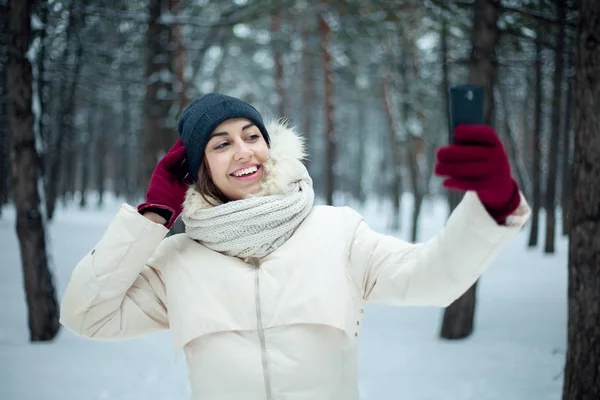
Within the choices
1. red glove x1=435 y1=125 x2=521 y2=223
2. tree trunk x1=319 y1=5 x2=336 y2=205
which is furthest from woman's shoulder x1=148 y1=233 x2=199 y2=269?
tree trunk x1=319 y1=5 x2=336 y2=205

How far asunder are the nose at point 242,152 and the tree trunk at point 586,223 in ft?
7.99

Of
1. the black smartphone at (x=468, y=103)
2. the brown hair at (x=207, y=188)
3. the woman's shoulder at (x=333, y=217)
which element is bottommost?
the woman's shoulder at (x=333, y=217)

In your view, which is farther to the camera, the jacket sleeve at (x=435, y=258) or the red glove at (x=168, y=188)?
the red glove at (x=168, y=188)

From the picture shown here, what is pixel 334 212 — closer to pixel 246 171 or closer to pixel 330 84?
pixel 246 171

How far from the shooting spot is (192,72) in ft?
42.7

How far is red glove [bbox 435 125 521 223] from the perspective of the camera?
129cm

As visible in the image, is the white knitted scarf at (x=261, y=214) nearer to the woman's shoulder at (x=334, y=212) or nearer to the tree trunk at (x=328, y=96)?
the woman's shoulder at (x=334, y=212)

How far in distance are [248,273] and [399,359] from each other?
453 cm

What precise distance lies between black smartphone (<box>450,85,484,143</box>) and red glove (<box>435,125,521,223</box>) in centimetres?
2

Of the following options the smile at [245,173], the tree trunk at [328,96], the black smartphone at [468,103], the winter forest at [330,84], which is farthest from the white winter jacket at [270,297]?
the tree trunk at [328,96]

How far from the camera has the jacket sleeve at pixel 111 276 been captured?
5.76 feet

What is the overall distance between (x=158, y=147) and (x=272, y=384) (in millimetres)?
6953

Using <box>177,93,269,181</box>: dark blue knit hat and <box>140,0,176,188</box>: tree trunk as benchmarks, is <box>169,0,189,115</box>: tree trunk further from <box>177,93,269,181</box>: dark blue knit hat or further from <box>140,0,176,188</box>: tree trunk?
<box>177,93,269,181</box>: dark blue knit hat

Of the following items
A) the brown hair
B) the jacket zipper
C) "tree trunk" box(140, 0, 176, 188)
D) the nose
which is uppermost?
"tree trunk" box(140, 0, 176, 188)
